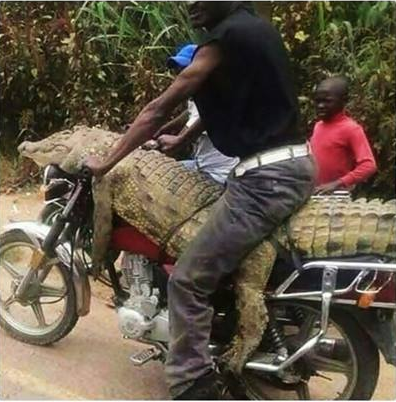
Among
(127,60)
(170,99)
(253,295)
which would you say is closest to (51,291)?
(253,295)

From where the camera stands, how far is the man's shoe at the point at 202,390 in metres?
3.46

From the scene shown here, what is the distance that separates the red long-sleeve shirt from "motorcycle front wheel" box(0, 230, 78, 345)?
1.47 metres

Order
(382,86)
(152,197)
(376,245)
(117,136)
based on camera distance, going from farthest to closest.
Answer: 1. (382,86)
2. (117,136)
3. (152,197)
4. (376,245)

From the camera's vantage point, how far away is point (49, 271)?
4102mm

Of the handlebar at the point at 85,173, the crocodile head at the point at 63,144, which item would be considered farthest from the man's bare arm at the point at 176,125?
the handlebar at the point at 85,173

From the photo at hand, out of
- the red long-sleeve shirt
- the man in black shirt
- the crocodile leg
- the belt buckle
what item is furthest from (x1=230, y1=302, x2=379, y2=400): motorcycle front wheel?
the red long-sleeve shirt

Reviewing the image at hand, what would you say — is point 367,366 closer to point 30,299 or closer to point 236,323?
point 236,323

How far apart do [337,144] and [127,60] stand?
272 cm

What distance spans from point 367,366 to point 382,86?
283 cm

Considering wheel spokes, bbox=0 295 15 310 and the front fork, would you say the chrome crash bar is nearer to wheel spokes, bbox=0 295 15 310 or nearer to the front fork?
the front fork

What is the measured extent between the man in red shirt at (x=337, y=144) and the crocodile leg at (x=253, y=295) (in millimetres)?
1043

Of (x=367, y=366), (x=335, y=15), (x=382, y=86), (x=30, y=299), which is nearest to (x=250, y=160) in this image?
(x=367, y=366)

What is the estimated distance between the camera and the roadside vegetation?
604cm

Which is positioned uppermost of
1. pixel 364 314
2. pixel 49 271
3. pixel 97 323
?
pixel 49 271
